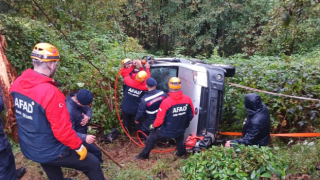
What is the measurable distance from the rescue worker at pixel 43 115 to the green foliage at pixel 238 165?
1.37m

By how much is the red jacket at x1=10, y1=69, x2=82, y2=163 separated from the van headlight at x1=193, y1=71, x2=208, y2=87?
7.59 ft

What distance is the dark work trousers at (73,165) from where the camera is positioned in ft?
8.44

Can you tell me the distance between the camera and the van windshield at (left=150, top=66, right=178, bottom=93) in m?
4.59

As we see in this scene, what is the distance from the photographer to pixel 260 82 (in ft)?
15.9

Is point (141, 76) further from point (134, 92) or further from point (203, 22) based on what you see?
point (203, 22)

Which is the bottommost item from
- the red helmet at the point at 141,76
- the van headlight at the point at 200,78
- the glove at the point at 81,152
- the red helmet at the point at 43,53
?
the glove at the point at 81,152

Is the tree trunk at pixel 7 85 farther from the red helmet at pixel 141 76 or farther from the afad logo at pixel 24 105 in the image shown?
the red helmet at pixel 141 76

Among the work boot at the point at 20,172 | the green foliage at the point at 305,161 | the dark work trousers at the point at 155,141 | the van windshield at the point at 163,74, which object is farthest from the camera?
the van windshield at the point at 163,74

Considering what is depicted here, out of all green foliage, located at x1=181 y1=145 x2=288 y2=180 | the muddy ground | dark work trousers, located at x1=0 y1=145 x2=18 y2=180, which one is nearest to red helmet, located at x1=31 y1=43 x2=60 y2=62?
dark work trousers, located at x1=0 y1=145 x2=18 y2=180

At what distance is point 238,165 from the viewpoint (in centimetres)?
205

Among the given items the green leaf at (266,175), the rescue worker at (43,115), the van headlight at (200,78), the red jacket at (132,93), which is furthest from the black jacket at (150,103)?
the green leaf at (266,175)

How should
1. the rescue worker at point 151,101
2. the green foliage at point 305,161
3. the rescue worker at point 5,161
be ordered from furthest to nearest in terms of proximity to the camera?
the rescue worker at point 151,101
the rescue worker at point 5,161
the green foliage at point 305,161

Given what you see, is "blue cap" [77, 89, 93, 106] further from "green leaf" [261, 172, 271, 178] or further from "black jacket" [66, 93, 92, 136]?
"green leaf" [261, 172, 271, 178]

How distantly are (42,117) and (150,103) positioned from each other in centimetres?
231
